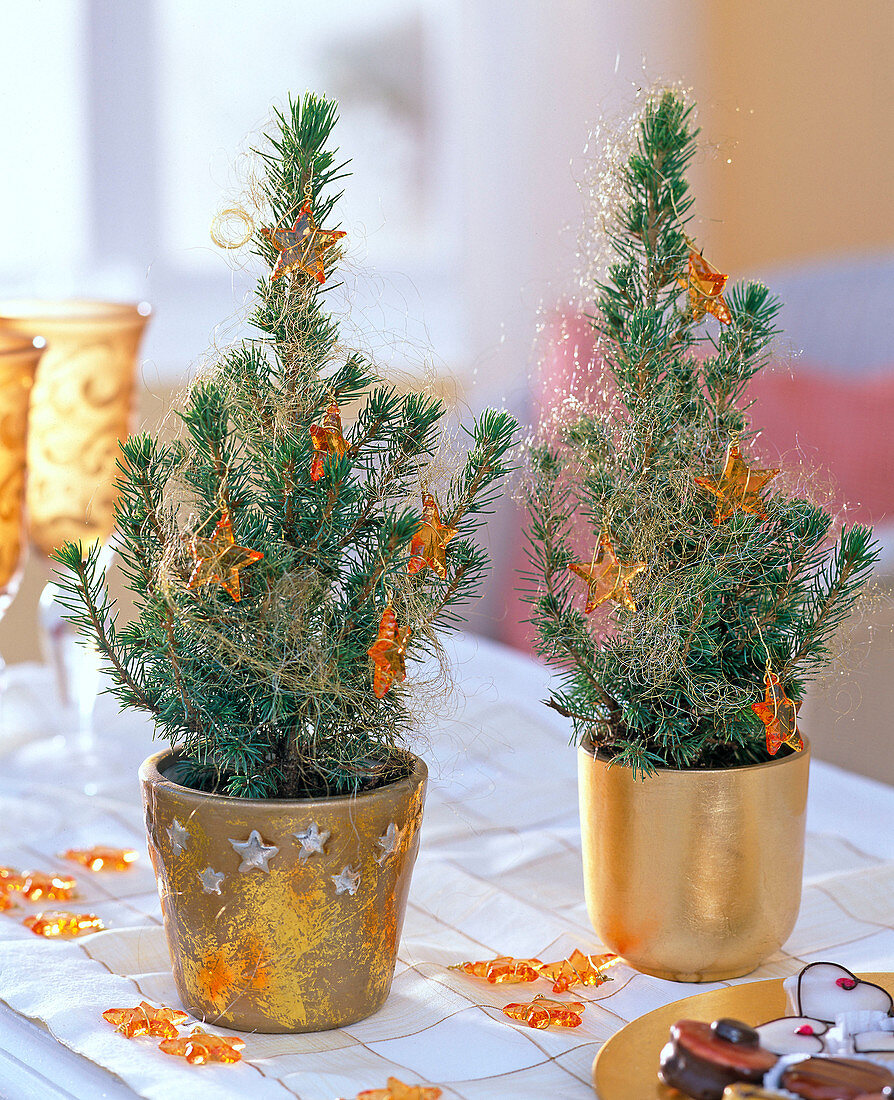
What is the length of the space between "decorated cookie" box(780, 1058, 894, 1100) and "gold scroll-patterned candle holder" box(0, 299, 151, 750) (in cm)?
52

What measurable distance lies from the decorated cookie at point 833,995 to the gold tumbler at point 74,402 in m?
0.49

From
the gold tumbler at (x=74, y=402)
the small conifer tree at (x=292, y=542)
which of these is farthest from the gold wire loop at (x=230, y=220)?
the gold tumbler at (x=74, y=402)

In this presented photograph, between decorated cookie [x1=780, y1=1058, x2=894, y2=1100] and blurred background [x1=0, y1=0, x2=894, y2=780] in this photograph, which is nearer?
decorated cookie [x1=780, y1=1058, x2=894, y2=1100]

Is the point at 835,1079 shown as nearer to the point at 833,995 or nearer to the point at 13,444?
the point at 833,995

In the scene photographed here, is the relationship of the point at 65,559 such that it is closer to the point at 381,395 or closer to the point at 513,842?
the point at 381,395

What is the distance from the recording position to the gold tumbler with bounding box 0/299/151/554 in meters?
0.75

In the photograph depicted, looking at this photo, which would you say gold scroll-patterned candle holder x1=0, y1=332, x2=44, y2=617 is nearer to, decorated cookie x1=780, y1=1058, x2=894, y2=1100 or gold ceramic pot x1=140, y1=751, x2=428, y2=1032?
gold ceramic pot x1=140, y1=751, x2=428, y2=1032

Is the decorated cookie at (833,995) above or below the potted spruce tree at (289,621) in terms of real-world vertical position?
below

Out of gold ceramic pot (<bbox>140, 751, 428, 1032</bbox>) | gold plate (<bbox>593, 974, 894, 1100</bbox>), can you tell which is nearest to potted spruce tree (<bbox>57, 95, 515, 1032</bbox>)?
gold ceramic pot (<bbox>140, 751, 428, 1032</bbox>)

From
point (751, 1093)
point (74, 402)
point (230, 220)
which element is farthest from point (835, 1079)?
point (74, 402)

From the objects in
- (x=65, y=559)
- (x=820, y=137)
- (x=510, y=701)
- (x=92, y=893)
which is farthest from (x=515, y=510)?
(x=65, y=559)

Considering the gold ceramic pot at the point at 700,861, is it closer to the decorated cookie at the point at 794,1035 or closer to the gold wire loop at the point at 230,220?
the decorated cookie at the point at 794,1035

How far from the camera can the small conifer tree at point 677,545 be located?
486mm

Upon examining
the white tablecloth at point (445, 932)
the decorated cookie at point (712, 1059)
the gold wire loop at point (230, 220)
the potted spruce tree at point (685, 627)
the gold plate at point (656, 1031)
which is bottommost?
the white tablecloth at point (445, 932)
